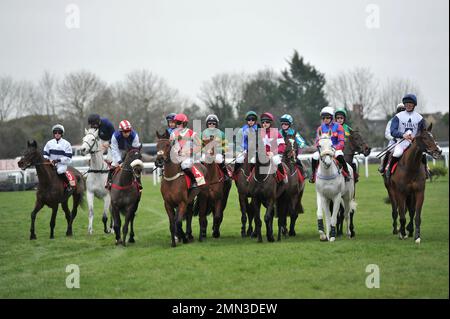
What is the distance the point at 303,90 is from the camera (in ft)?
224

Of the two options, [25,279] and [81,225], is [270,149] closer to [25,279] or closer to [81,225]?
[25,279]

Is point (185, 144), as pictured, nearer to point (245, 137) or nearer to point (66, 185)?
point (245, 137)

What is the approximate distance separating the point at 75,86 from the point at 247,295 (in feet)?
160

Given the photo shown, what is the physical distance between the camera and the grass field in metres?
8.48

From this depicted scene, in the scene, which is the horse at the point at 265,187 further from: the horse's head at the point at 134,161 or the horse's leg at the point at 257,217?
the horse's head at the point at 134,161

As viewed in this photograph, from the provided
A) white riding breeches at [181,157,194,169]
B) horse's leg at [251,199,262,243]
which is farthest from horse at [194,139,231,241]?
horse's leg at [251,199,262,243]

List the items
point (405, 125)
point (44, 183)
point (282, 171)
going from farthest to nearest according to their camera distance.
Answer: point (44, 183) → point (282, 171) → point (405, 125)

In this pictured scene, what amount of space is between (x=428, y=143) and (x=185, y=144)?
448 cm

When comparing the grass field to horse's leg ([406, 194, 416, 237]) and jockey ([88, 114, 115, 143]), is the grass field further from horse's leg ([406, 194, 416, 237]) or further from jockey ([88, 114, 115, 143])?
jockey ([88, 114, 115, 143])

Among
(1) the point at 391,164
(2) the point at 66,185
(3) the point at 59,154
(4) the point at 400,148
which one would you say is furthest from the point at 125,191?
(4) the point at 400,148

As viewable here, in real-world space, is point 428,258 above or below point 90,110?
below

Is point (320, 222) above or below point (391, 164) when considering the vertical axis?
below
